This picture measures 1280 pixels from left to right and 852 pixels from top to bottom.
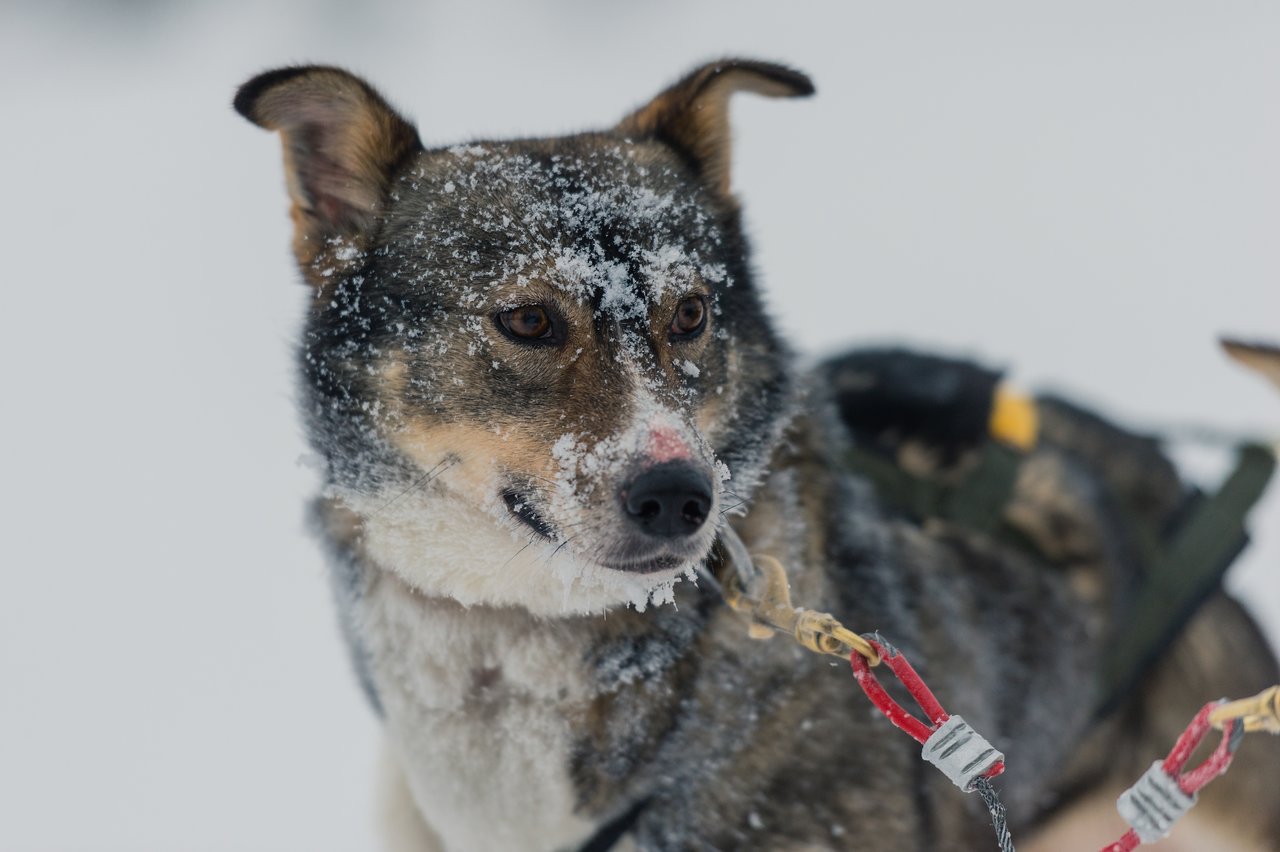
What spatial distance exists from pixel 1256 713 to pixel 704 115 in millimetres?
1315

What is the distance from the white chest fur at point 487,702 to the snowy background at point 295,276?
0.50 meters

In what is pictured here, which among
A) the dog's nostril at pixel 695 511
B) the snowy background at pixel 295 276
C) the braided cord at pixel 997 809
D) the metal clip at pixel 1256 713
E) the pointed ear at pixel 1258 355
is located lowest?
the snowy background at pixel 295 276

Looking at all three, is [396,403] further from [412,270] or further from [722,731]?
[722,731]

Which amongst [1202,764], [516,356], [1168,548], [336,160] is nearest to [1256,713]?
[1202,764]

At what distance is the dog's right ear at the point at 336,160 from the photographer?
1.80m

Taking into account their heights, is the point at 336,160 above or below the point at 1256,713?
above

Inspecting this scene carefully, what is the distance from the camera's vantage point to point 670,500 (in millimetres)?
1561

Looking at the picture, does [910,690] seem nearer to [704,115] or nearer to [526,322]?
[526,322]

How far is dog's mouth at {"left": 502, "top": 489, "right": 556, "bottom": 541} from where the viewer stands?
5.50 ft

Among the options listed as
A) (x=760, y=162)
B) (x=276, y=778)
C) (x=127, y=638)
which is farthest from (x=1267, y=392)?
(x=127, y=638)

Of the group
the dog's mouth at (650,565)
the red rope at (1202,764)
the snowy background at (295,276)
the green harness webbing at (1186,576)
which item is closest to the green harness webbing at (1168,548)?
the green harness webbing at (1186,576)

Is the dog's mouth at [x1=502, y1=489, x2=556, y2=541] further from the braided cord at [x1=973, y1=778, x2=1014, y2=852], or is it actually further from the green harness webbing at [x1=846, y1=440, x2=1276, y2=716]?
the green harness webbing at [x1=846, y1=440, x2=1276, y2=716]

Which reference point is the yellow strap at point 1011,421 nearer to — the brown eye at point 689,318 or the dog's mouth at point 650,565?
the brown eye at point 689,318

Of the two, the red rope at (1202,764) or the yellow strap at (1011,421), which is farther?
the yellow strap at (1011,421)
